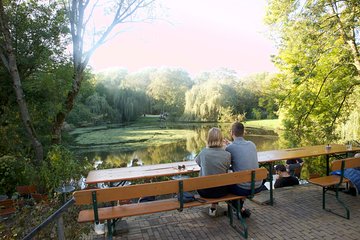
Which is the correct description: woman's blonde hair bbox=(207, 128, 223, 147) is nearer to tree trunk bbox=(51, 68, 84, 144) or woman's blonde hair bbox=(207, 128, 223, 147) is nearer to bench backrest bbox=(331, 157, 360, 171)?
bench backrest bbox=(331, 157, 360, 171)

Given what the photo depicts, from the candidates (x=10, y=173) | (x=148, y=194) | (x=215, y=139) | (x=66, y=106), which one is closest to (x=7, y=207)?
(x=10, y=173)

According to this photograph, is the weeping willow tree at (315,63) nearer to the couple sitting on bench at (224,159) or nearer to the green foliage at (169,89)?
the couple sitting on bench at (224,159)

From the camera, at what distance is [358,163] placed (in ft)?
12.4

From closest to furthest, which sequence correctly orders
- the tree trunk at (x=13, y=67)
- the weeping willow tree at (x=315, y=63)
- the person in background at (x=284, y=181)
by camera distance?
the person in background at (x=284, y=181) < the tree trunk at (x=13, y=67) < the weeping willow tree at (x=315, y=63)

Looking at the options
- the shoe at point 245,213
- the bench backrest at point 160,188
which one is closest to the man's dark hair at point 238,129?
the bench backrest at point 160,188

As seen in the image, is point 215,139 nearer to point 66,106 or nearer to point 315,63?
point 315,63

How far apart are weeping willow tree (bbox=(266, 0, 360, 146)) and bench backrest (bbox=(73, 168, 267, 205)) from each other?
19.4 ft

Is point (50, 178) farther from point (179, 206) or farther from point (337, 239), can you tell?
point (337, 239)

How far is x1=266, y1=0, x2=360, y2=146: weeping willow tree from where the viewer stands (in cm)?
757

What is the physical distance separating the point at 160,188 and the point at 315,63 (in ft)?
24.3

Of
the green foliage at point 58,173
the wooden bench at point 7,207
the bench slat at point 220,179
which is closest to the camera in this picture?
the bench slat at point 220,179

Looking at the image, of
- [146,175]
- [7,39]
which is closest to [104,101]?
[7,39]

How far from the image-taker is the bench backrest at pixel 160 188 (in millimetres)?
2674

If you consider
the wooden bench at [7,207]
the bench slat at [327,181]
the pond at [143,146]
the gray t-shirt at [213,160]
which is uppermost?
the gray t-shirt at [213,160]
